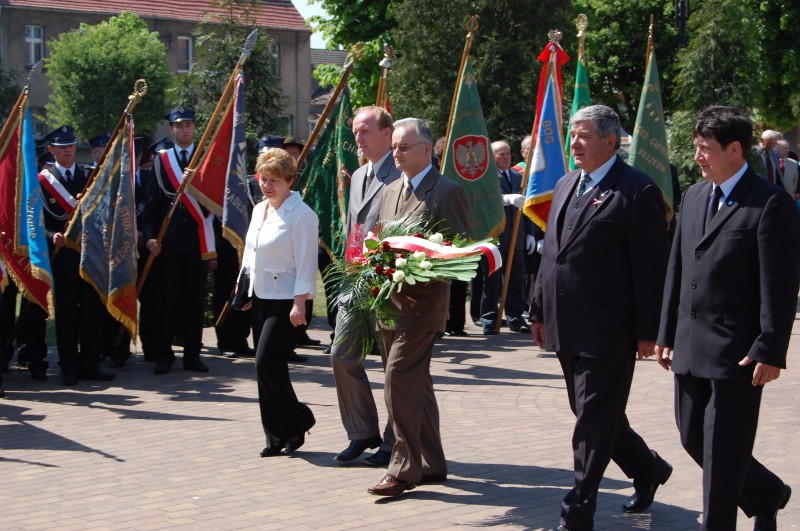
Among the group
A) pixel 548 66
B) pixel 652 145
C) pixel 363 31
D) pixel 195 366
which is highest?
pixel 363 31

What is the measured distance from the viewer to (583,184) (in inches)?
225

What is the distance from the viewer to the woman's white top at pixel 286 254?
23.5ft

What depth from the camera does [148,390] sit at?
9789 mm

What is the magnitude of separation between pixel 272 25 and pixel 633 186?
168 feet

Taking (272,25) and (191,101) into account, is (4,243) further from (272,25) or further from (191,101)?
(272,25)

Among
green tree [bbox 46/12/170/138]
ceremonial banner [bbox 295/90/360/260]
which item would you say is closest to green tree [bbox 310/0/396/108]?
green tree [bbox 46/12/170/138]

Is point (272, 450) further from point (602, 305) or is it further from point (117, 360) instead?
point (117, 360)

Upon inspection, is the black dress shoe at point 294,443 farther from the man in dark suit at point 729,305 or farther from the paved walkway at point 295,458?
the man in dark suit at point 729,305

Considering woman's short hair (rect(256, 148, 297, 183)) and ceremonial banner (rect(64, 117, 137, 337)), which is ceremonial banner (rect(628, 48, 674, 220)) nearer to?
ceremonial banner (rect(64, 117, 137, 337))

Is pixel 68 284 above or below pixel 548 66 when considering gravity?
below

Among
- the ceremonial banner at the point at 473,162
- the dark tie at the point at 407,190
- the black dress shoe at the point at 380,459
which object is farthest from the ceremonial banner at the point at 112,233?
the dark tie at the point at 407,190

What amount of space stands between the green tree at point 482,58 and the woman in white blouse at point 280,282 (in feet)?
45.4

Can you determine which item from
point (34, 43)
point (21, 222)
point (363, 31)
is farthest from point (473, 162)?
point (34, 43)

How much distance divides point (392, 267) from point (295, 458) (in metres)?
1.72
